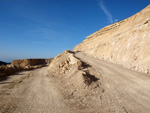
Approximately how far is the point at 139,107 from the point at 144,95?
5.52 ft

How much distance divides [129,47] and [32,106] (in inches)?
643

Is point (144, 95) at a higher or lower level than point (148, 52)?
lower

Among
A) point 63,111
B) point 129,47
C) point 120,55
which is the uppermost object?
point 129,47

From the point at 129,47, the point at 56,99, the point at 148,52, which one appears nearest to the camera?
the point at 56,99

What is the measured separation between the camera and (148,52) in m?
12.2

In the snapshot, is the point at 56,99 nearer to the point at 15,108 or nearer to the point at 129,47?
the point at 15,108

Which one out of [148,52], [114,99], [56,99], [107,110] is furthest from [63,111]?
[148,52]

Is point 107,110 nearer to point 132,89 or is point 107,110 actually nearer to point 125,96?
point 125,96

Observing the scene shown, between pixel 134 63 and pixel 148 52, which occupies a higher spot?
pixel 148 52

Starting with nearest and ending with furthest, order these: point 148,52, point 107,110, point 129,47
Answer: point 107,110
point 148,52
point 129,47

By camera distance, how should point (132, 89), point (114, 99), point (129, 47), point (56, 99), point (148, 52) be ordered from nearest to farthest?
point (114, 99) → point (56, 99) → point (132, 89) → point (148, 52) → point (129, 47)

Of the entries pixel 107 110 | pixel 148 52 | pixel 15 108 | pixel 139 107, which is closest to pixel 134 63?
pixel 148 52

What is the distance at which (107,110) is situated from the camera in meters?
4.92

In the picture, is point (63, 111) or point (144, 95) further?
point (144, 95)
